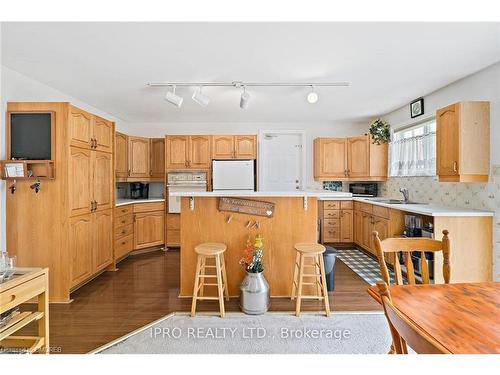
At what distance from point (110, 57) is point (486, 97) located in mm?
3835

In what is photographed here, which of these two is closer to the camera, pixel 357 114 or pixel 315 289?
pixel 315 289

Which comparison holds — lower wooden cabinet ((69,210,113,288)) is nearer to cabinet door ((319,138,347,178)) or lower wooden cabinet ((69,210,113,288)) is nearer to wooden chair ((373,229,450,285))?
wooden chair ((373,229,450,285))

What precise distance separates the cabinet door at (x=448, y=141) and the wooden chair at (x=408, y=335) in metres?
2.71

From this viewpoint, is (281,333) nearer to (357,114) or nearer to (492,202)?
(492,202)

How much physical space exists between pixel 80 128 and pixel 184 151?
2.11m

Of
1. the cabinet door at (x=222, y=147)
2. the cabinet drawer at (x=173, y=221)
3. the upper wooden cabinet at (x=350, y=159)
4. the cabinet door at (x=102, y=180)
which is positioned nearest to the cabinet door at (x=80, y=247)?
the cabinet door at (x=102, y=180)

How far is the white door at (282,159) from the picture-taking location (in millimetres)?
5461

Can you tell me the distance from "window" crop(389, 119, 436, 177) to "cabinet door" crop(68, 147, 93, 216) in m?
4.41

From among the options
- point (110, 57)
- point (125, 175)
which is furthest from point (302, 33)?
point (125, 175)

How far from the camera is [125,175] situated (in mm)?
4719

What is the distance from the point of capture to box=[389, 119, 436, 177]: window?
3737mm

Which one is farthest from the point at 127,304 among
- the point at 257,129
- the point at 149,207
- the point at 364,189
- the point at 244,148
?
the point at 364,189

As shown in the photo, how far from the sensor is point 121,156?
4625 mm

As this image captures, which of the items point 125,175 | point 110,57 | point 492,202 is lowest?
point 492,202
